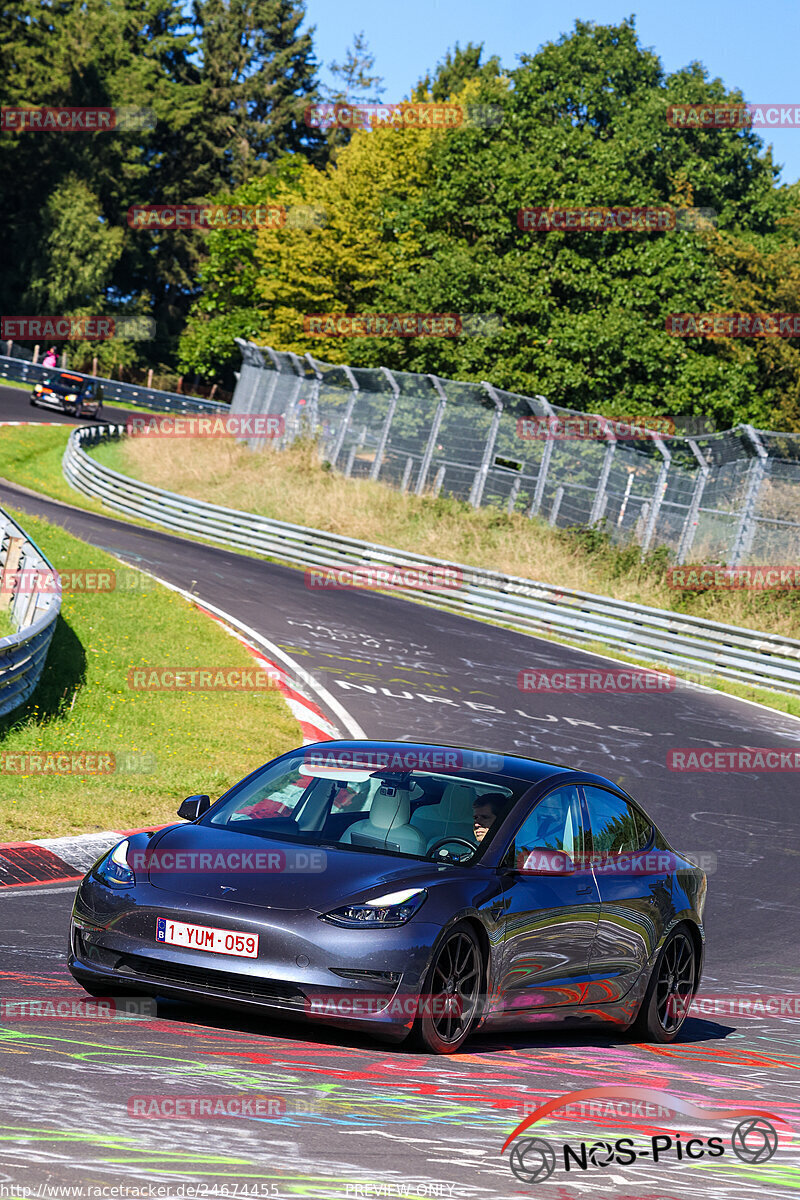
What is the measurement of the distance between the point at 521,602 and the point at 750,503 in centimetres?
457

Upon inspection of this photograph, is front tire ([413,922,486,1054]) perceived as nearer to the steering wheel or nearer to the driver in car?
the steering wheel

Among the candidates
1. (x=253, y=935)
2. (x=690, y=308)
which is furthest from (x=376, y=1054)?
(x=690, y=308)

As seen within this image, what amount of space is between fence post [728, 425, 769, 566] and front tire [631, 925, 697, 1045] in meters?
19.7

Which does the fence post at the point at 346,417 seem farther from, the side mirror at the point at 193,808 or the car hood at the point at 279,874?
the car hood at the point at 279,874

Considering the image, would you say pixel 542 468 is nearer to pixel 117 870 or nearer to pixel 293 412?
pixel 293 412

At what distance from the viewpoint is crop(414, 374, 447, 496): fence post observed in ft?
116

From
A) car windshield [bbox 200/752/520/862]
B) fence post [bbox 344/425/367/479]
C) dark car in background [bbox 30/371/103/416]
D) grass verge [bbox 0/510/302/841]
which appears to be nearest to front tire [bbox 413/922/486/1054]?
car windshield [bbox 200/752/520/862]

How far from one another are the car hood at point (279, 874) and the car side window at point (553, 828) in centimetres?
57

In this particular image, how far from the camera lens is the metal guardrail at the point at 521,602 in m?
25.0

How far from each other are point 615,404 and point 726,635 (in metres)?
17.4

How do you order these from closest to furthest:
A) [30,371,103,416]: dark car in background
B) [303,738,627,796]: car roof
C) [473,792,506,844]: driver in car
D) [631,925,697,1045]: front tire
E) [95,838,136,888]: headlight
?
[95,838,136,888]: headlight, [473,792,506,844]: driver in car, [303,738,627,796]: car roof, [631,925,697,1045]: front tire, [30,371,103,416]: dark car in background

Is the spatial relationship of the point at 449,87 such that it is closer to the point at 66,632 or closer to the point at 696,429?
the point at 696,429

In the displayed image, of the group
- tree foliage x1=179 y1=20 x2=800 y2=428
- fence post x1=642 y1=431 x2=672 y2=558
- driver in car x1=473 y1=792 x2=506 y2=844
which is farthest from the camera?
tree foliage x1=179 y1=20 x2=800 y2=428

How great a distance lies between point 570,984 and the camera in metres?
7.34
